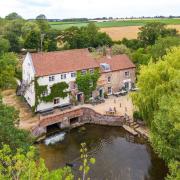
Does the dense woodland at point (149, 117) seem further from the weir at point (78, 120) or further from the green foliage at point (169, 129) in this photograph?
the weir at point (78, 120)

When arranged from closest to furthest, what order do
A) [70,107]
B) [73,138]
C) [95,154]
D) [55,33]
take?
[95,154] < [73,138] < [70,107] < [55,33]

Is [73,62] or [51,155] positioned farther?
[73,62]

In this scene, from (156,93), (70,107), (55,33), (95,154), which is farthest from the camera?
(55,33)

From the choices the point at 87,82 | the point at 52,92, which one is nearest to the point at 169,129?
the point at 52,92

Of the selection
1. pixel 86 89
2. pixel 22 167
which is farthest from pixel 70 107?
pixel 22 167

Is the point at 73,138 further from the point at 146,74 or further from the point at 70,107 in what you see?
the point at 146,74

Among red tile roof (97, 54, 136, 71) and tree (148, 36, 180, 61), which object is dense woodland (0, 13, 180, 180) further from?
red tile roof (97, 54, 136, 71)

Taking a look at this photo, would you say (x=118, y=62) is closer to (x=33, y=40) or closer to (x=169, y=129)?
(x=169, y=129)
